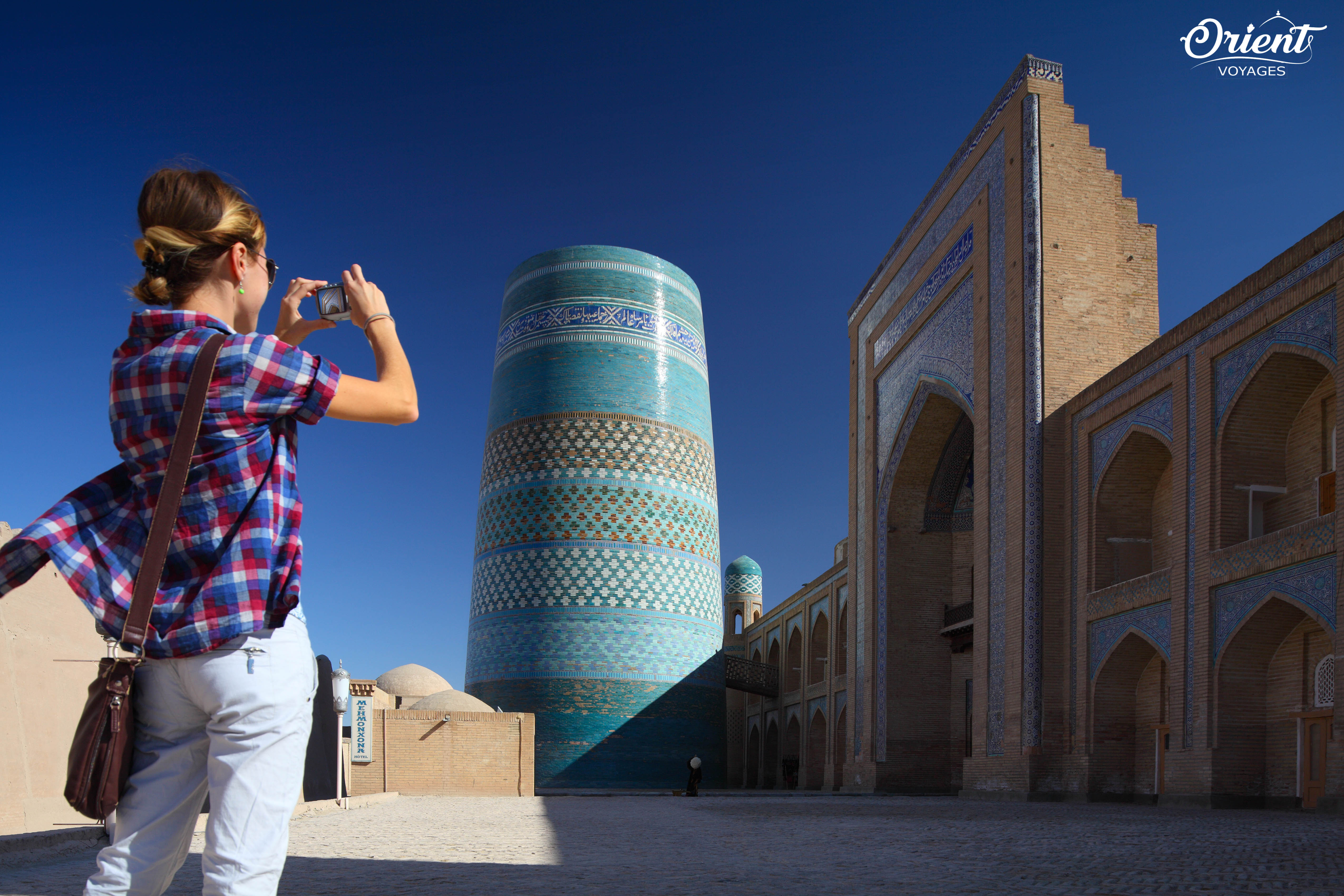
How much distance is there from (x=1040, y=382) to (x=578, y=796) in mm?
7792

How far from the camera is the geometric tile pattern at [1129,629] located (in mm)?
10602

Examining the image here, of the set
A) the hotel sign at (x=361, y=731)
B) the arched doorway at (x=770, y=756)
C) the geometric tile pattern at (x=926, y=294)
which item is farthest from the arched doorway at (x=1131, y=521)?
the arched doorway at (x=770, y=756)

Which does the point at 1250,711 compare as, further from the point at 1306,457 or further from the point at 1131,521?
the point at 1131,521

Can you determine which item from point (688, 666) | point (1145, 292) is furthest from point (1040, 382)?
point (688, 666)

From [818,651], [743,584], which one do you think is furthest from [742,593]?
[818,651]

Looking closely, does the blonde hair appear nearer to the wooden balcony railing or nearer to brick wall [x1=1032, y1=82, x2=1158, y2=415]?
brick wall [x1=1032, y1=82, x2=1158, y2=415]

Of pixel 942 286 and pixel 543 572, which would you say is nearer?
pixel 942 286

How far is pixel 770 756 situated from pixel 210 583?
1041 inches

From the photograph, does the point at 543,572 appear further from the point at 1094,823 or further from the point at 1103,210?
the point at 1094,823

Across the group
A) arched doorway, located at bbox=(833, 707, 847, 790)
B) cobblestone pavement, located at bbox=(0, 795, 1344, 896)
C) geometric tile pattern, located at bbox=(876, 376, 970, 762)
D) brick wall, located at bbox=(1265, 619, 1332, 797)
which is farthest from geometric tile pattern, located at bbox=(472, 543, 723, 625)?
brick wall, located at bbox=(1265, 619, 1332, 797)

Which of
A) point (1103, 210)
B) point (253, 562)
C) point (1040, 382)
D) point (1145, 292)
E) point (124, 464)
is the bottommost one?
point (253, 562)

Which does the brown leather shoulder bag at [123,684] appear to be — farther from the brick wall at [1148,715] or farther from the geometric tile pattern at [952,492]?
the geometric tile pattern at [952,492]

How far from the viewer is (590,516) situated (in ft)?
64.2

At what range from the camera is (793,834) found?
6.34 meters
